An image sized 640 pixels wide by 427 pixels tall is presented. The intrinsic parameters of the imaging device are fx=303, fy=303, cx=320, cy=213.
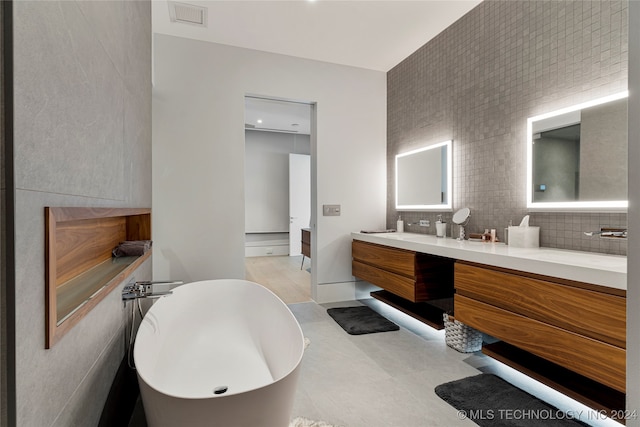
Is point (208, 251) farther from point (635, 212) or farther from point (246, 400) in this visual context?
point (635, 212)

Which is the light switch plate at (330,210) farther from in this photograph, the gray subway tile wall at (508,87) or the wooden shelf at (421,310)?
the wooden shelf at (421,310)

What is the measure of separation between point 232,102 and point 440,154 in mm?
2144

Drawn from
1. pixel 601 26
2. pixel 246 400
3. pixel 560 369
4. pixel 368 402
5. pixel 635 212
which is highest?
pixel 601 26

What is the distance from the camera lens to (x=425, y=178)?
309 cm

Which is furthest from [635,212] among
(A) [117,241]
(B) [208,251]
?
(B) [208,251]

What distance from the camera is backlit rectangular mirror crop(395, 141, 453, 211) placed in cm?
285

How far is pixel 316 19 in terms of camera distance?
8.80ft

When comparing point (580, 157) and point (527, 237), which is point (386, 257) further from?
point (580, 157)

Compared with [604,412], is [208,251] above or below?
above

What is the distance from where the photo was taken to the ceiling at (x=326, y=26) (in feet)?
8.22

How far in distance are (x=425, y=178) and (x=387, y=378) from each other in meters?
1.94

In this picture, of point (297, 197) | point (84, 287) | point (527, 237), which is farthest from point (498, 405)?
point (297, 197)

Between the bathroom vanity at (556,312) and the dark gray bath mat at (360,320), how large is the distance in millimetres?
832

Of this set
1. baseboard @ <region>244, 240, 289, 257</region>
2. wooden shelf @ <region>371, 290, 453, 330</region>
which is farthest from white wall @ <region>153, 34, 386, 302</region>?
baseboard @ <region>244, 240, 289, 257</region>
